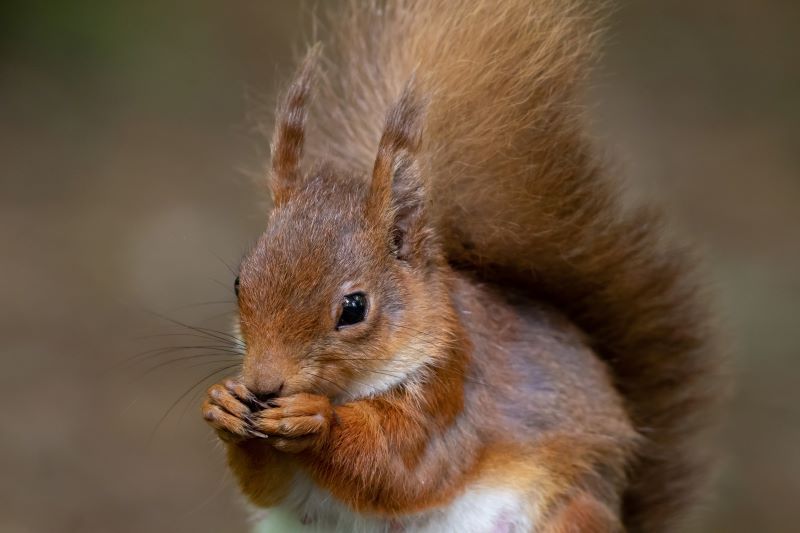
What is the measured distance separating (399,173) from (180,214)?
8.81 ft

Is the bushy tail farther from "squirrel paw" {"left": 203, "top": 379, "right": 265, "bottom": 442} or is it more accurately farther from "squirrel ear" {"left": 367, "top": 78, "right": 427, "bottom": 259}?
"squirrel paw" {"left": 203, "top": 379, "right": 265, "bottom": 442}

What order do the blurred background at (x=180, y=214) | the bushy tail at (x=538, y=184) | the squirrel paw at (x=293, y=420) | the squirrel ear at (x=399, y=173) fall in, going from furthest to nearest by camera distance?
the blurred background at (x=180, y=214), the bushy tail at (x=538, y=184), the squirrel ear at (x=399, y=173), the squirrel paw at (x=293, y=420)

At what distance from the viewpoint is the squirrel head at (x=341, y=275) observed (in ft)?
4.42


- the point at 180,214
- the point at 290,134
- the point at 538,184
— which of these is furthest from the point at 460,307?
the point at 180,214

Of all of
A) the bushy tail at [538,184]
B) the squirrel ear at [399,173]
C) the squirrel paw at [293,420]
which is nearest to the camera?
the squirrel paw at [293,420]

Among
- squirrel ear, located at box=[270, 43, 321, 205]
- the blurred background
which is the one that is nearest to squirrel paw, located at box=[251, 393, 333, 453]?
squirrel ear, located at box=[270, 43, 321, 205]

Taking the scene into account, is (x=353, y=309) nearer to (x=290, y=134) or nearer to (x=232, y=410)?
(x=232, y=410)

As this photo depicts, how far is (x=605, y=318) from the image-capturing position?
187 centimetres

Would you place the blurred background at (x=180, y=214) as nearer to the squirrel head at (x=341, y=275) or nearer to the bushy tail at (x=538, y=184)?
the bushy tail at (x=538, y=184)

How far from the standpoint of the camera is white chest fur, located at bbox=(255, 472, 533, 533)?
1.54 m

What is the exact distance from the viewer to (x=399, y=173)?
1475 mm

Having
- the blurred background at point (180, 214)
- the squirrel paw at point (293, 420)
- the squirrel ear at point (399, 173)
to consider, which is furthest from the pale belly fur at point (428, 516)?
the blurred background at point (180, 214)

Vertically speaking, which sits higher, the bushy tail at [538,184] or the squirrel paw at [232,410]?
the bushy tail at [538,184]

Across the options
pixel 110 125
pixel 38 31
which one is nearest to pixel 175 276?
pixel 110 125
